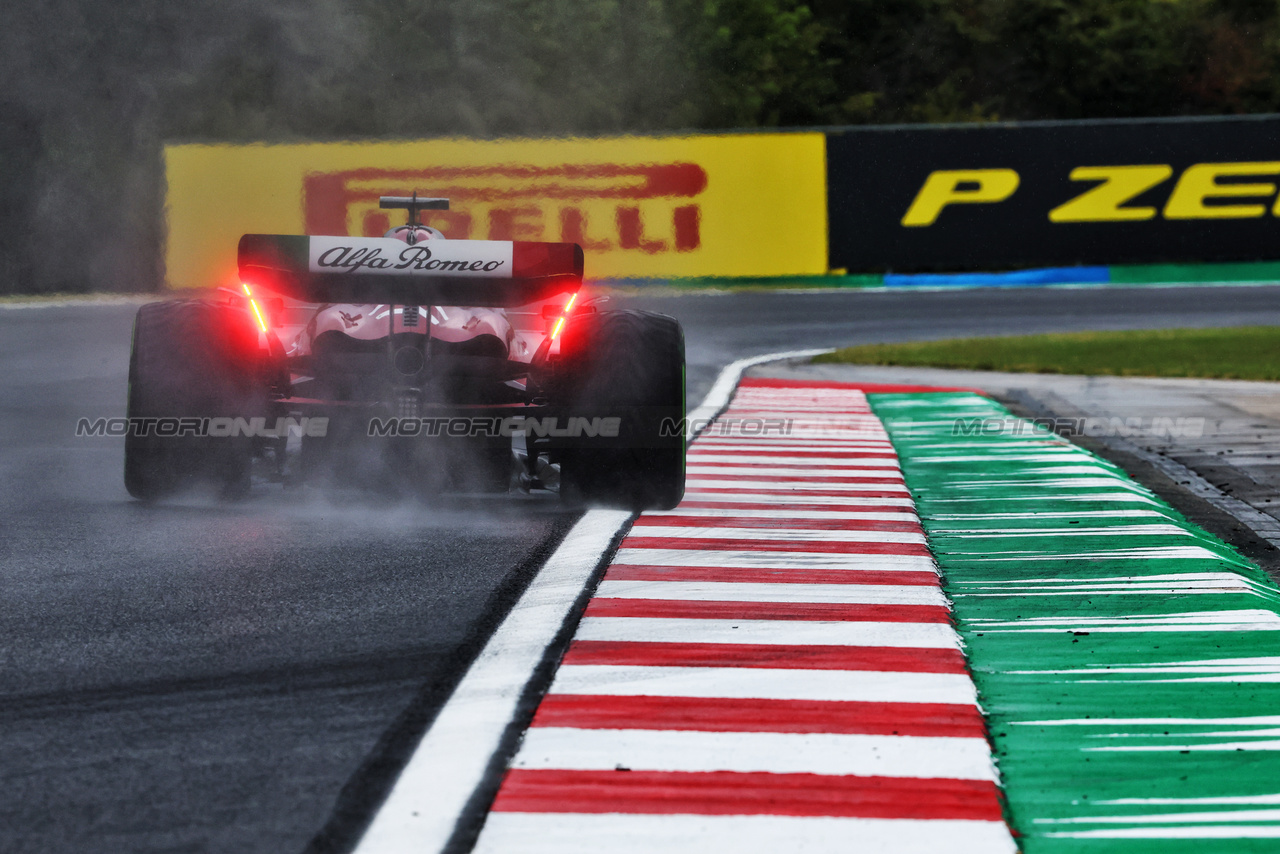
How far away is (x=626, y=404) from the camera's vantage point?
6.57 metres

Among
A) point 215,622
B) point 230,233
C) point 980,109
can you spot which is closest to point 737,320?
point 230,233

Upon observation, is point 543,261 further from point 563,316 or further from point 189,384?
point 189,384

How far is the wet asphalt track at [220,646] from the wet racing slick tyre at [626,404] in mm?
248

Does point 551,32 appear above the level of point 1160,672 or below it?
above

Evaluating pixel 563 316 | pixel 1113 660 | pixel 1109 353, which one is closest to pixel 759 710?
pixel 1113 660

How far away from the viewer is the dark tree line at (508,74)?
749 inches

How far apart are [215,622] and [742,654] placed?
4.80ft

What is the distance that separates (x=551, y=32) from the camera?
29.0m

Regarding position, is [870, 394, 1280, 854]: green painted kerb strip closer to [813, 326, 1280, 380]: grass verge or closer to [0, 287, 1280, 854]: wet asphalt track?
[0, 287, 1280, 854]: wet asphalt track

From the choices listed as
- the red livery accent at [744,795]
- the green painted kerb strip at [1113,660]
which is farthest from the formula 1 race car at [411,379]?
the red livery accent at [744,795]

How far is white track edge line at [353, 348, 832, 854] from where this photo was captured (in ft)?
10.1

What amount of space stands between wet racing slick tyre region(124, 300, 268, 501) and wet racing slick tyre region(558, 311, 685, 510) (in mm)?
1220

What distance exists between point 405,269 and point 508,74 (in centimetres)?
2140

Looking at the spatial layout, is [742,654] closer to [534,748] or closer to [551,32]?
[534,748]
